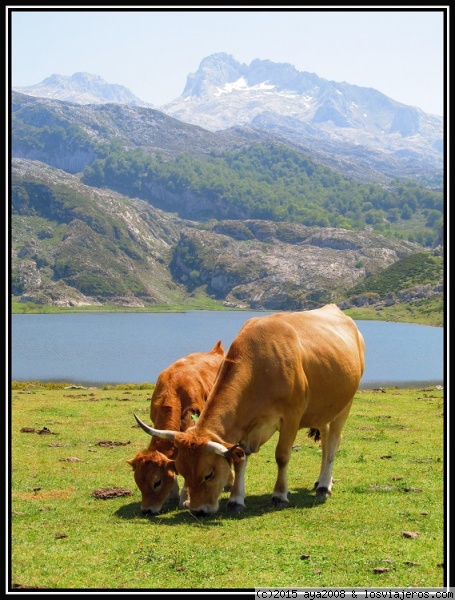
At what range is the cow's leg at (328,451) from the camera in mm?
14445

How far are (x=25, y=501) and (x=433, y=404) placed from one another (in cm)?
2358

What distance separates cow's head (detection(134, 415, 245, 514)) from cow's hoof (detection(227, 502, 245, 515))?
0.70m

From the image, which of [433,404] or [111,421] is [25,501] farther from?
[433,404]

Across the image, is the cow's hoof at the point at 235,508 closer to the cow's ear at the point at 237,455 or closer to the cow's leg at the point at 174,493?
the cow's ear at the point at 237,455

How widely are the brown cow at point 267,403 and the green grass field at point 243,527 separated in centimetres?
68

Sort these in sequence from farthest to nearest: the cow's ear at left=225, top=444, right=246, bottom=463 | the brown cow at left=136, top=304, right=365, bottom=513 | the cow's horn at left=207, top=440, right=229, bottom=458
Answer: the brown cow at left=136, top=304, right=365, bottom=513, the cow's ear at left=225, top=444, right=246, bottom=463, the cow's horn at left=207, top=440, right=229, bottom=458

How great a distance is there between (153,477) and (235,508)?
1.54 meters

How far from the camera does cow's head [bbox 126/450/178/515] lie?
1250 cm

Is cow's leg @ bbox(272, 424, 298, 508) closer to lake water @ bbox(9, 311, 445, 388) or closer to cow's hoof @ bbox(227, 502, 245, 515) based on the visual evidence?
cow's hoof @ bbox(227, 502, 245, 515)

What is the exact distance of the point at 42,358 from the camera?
338 feet

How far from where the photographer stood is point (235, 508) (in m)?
12.7

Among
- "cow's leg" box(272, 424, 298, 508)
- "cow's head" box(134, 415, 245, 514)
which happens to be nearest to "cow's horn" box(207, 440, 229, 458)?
"cow's head" box(134, 415, 245, 514)

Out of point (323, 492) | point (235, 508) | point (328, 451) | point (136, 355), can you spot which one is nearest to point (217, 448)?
point (235, 508)

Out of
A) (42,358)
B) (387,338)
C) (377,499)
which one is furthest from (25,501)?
(387,338)
